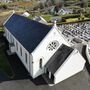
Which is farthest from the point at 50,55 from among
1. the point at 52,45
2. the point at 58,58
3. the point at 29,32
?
the point at 29,32

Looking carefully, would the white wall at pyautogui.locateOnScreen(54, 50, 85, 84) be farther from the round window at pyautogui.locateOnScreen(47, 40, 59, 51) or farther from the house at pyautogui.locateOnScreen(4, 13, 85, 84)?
the round window at pyautogui.locateOnScreen(47, 40, 59, 51)

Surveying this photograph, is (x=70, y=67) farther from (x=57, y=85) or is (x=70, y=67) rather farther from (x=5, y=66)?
(x=5, y=66)

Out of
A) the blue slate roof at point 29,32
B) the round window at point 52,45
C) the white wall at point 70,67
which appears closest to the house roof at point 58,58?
the white wall at point 70,67

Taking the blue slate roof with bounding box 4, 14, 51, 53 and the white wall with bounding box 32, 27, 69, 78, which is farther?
the blue slate roof with bounding box 4, 14, 51, 53

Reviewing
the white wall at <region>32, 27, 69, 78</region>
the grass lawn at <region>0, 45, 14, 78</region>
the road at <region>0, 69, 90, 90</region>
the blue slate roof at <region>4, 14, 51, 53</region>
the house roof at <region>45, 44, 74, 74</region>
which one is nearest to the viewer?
the road at <region>0, 69, 90, 90</region>

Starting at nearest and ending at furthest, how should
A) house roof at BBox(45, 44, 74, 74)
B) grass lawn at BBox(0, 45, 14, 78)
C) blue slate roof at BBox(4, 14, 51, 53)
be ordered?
1. house roof at BBox(45, 44, 74, 74)
2. blue slate roof at BBox(4, 14, 51, 53)
3. grass lawn at BBox(0, 45, 14, 78)

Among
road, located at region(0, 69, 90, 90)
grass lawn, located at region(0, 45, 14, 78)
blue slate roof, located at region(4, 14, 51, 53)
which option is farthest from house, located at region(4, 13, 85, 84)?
grass lawn, located at region(0, 45, 14, 78)

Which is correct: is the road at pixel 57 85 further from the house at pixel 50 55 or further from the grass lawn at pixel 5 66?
the grass lawn at pixel 5 66
